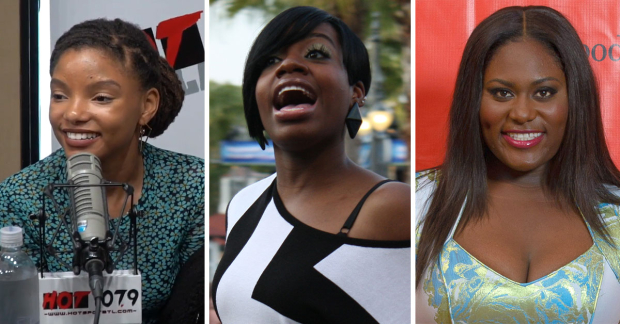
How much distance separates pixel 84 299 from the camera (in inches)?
70.7

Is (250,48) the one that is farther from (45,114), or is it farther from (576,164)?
(576,164)

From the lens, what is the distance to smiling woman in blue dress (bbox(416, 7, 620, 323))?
201 cm

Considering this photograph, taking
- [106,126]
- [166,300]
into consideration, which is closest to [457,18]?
[106,126]

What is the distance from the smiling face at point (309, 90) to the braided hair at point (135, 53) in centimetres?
30

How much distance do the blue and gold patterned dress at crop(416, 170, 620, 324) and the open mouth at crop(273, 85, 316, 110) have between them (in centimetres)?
67

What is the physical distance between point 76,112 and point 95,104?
65mm

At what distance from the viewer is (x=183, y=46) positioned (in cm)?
210

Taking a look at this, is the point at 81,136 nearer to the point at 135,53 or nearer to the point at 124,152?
the point at 124,152

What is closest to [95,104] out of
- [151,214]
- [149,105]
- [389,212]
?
[149,105]

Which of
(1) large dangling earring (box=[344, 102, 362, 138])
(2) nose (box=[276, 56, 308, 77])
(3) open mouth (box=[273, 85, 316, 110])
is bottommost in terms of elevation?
(1) large dangling earring (box=[344, 102, 362, 138])

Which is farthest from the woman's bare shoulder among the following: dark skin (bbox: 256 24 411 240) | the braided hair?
the braided hair

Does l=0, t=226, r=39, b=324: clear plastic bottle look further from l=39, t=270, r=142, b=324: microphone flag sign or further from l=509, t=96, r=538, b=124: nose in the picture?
l=509, t=96, r=538, b=124: nose

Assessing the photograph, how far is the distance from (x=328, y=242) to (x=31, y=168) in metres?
0.98

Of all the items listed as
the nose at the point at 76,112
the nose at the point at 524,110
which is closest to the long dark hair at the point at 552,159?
the nose at the point at 524,110
